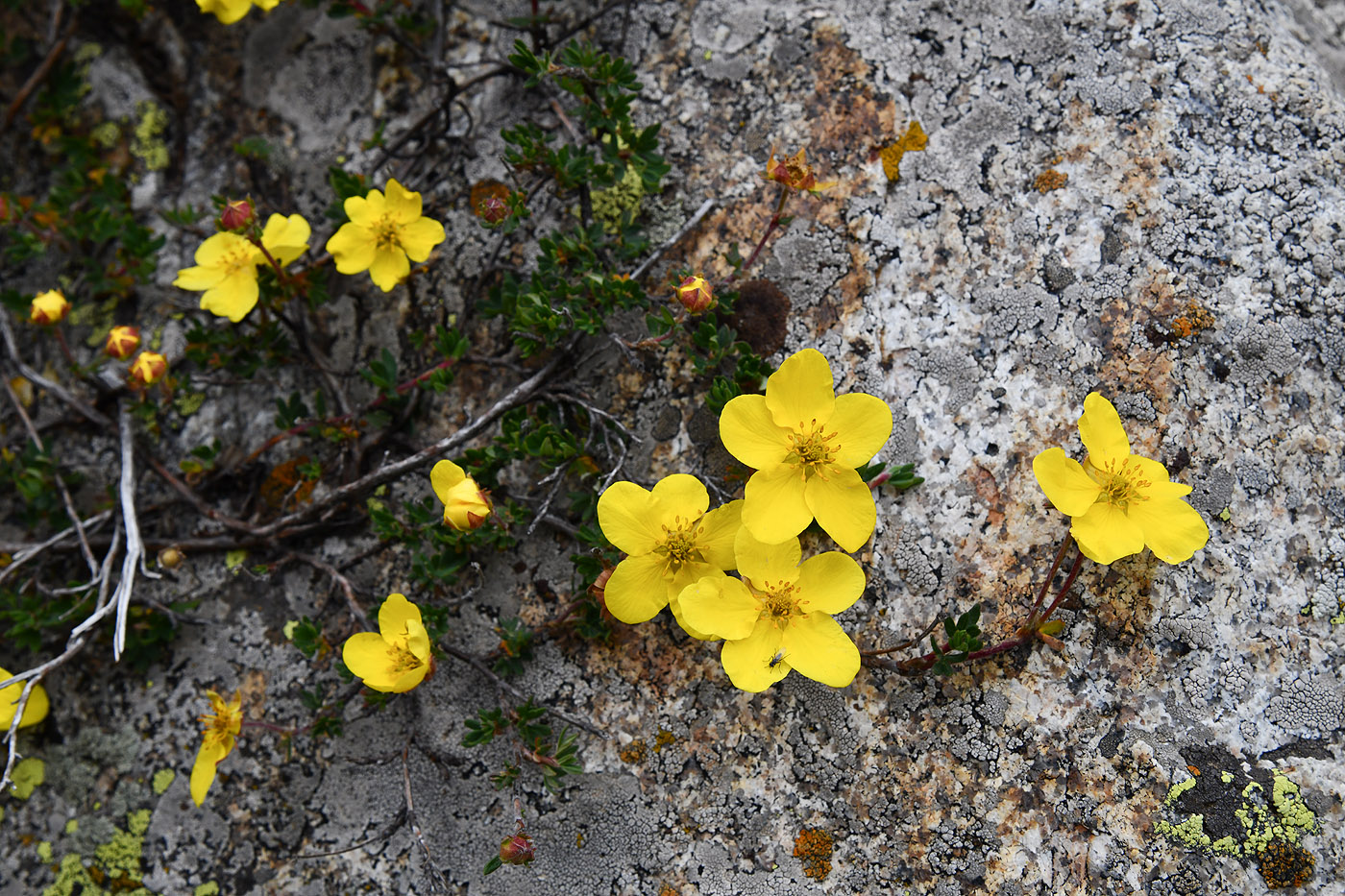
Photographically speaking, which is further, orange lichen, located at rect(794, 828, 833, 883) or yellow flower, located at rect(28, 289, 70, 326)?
yellow flower, located at rect(28, 289, 70, 326)

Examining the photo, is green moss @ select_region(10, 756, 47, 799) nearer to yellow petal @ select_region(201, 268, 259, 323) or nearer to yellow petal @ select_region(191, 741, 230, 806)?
yellow petal @ select_region(191, 741, 230, 806)

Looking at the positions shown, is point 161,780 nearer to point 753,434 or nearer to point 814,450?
point 753,434

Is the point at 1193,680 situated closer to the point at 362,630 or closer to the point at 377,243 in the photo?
the point at 362,630

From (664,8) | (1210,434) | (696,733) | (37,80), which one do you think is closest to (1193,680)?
(1210,434)

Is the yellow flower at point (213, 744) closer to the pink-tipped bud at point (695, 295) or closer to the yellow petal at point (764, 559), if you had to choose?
the yellow petal at point (764, 559)

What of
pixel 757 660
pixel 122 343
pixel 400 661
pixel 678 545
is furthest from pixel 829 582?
pixel 122 343

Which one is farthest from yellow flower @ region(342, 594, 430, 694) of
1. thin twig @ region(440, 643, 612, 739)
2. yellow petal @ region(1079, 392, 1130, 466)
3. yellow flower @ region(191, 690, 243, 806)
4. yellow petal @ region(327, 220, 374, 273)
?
yellow petal @ region(1079, 392, 1130, 466)
